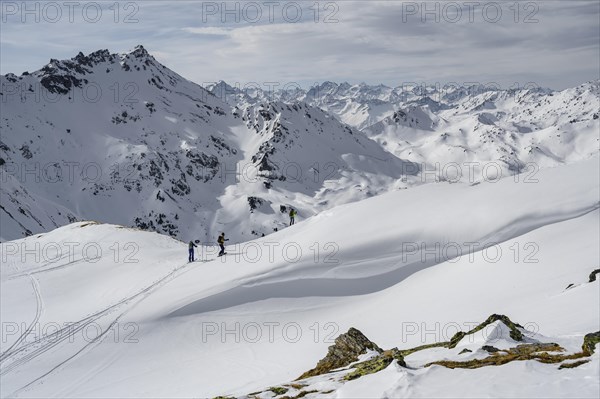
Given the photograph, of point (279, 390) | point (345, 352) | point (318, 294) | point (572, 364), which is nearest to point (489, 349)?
point (572, 364)

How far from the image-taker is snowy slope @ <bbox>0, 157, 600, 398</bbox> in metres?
18.4

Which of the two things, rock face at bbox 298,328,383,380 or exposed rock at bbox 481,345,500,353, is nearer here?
exposed rock at bbox 481,345,500,353

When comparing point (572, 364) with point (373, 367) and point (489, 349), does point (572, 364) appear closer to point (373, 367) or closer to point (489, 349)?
point (489, 349)

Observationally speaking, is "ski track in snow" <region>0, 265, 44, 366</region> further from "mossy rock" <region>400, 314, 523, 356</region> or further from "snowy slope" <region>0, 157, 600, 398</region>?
"mossy rock" <region>400, 314, 523, 356</region>

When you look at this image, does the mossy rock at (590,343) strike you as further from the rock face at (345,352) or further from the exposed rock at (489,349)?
the rock face at (345,352)

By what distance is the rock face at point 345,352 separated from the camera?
14398 millimetres

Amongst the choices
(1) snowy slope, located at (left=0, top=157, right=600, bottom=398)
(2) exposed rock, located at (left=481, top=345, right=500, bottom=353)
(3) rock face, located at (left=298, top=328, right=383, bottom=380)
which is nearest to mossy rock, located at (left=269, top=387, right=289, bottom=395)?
(1) snowy slope, located at (left=0, top=157, right=600, bottom=398)

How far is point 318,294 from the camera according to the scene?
2527 cm

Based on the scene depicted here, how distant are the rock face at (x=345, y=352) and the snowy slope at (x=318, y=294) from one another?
1912mm

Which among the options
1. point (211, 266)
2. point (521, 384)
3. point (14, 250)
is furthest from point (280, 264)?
point (14, 250)

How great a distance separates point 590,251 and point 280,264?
1440 centimetres

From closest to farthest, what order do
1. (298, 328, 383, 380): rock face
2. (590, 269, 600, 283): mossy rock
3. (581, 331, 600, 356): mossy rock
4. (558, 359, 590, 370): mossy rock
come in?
(558, 359, 590, 370): mossy rock → (581, 331, 600, 356): mossy rock → (298, 328, 383, 380): rock face → (590, 269, 600, 283): mossy rock

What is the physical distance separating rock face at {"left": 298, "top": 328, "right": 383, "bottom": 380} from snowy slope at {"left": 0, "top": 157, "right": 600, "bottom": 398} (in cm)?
191

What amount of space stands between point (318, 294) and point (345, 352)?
10.3 metres
